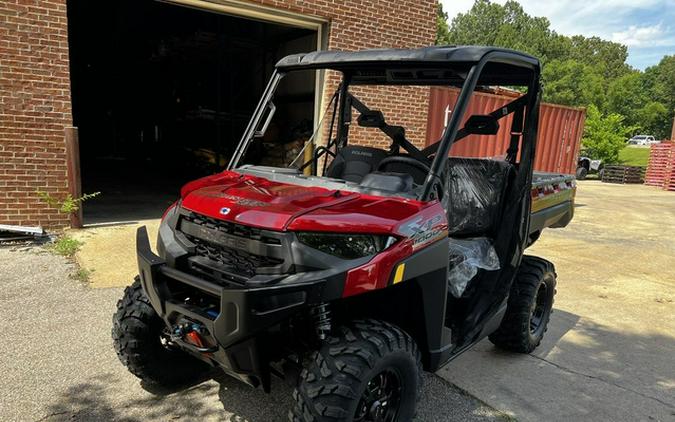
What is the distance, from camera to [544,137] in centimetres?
1241

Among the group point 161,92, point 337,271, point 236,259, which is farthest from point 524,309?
point 161,92

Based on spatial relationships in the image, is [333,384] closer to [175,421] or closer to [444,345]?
[444,345]

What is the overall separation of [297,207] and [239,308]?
55cm

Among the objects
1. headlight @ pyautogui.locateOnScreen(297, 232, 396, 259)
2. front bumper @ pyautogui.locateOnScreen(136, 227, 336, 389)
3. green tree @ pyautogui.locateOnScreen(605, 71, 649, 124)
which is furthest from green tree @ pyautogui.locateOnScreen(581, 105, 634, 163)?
front bumper @ pyautogui.locateOnScreen(136, 227, 336, 389)

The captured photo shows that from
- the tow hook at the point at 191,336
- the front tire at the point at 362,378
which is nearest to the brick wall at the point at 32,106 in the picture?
the tow hook at the point at 191,336

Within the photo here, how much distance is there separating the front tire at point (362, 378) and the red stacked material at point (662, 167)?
2229 cm

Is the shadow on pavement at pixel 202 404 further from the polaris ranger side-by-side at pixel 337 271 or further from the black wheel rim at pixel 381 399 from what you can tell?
the black wheel rim at pixel 381 399

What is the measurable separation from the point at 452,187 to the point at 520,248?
0.73m

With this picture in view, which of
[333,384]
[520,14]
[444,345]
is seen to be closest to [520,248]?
[444,345]

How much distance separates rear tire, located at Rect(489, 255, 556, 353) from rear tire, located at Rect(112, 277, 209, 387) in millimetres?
2337

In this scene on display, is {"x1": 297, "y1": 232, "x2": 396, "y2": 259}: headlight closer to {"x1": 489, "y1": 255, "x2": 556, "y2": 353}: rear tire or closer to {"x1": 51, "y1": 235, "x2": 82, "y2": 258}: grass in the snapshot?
{"x1": 489, "y1": 255, "x2": 556, "y2": 353}: rear tire

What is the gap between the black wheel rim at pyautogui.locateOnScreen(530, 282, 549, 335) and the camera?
4.02 metres

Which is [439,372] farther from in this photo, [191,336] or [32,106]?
[32,106]

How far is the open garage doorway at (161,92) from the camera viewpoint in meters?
11.0
